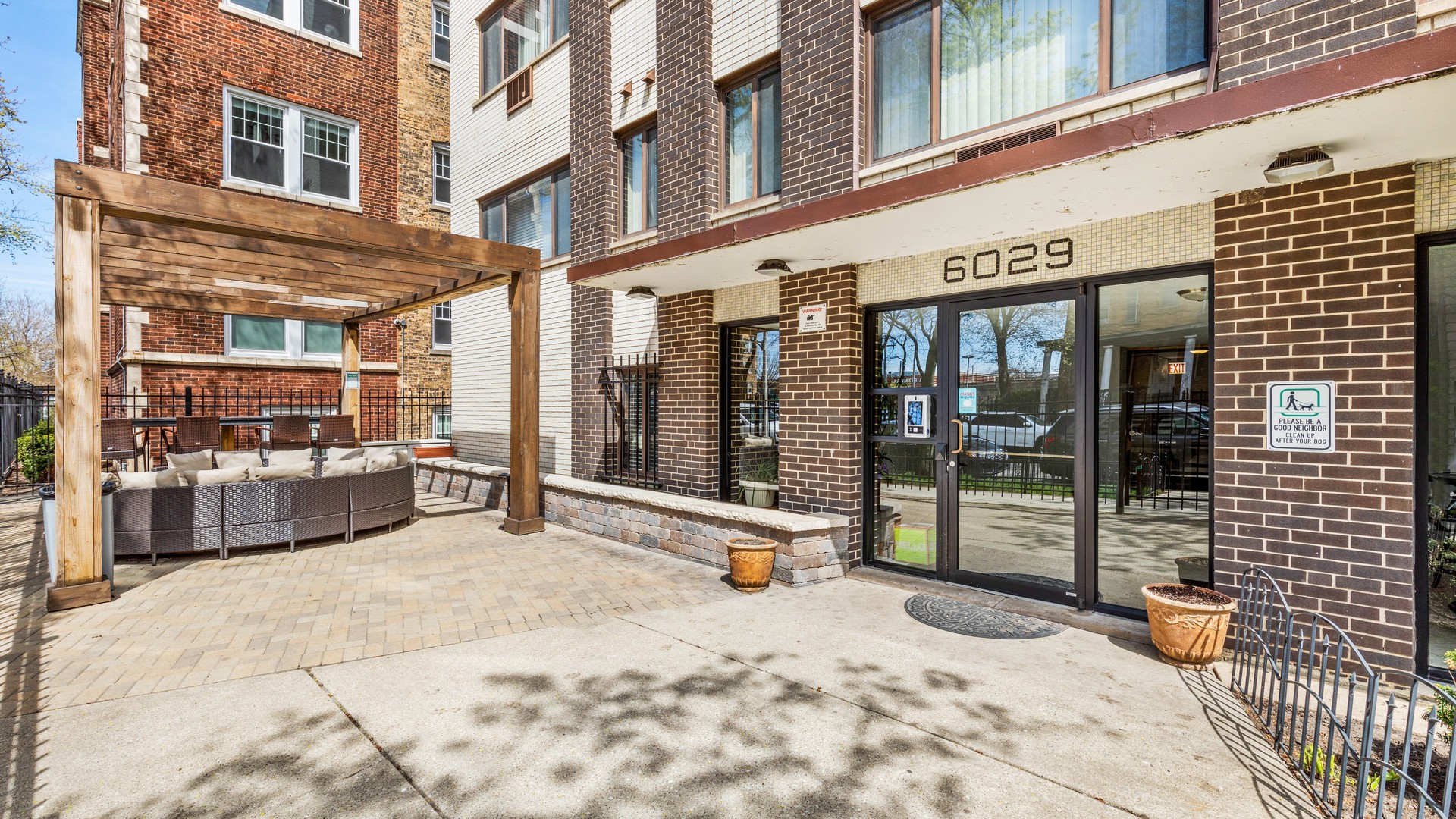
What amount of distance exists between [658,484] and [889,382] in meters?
3.42

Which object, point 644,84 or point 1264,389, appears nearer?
point 1264,389

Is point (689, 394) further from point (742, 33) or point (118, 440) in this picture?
point (118, 440)

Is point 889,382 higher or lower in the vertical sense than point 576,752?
higher

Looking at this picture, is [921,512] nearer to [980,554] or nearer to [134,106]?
[980,554]

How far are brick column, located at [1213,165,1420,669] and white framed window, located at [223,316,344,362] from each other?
14.0 meters

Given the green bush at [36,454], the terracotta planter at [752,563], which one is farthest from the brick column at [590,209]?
the green bush at [36,454]

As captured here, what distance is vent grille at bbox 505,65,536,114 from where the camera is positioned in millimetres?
10711

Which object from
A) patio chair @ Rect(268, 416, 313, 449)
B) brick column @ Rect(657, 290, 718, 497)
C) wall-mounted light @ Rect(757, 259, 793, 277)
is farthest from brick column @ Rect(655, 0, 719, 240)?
patio chair @ Rect(268, 416, 313, 449)

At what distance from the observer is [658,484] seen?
27.5ft

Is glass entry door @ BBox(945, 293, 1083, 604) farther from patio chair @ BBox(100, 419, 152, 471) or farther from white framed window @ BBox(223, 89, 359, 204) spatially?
white framed window @ BBox(223, 89, 359, 204)

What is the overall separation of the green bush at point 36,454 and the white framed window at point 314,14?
28.9 ft

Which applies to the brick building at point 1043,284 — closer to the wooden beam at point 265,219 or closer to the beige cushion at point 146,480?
the wooden beam at point 265,219

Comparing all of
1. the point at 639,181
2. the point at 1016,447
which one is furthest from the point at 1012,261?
the point at 639,181

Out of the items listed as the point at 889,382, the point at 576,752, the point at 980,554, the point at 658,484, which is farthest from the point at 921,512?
the point at 576,752
